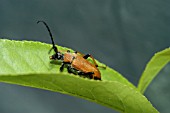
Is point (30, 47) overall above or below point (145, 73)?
above

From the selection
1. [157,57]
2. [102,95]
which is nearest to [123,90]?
[102,95]

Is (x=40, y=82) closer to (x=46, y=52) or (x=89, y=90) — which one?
(x=89, y=90)

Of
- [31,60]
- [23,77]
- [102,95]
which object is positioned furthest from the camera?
[31,60]

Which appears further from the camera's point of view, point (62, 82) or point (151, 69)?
point (151, 69)

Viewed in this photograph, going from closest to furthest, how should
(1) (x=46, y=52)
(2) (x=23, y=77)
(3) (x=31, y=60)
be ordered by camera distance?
(2) (x=23, y=77) → (3) (x=31, y=60) → (1) (x=46, y=52)

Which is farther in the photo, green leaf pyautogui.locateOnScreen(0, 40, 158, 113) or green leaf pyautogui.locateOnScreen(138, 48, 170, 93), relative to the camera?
green leaf pyautogui.locateOnScreen(138, 48, 170, 93)

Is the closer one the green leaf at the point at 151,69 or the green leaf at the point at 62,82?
the green leaf at the point at 62,82

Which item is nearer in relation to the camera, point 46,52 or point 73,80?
point 73,80

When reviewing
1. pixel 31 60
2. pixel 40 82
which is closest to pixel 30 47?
pixel 31 60
